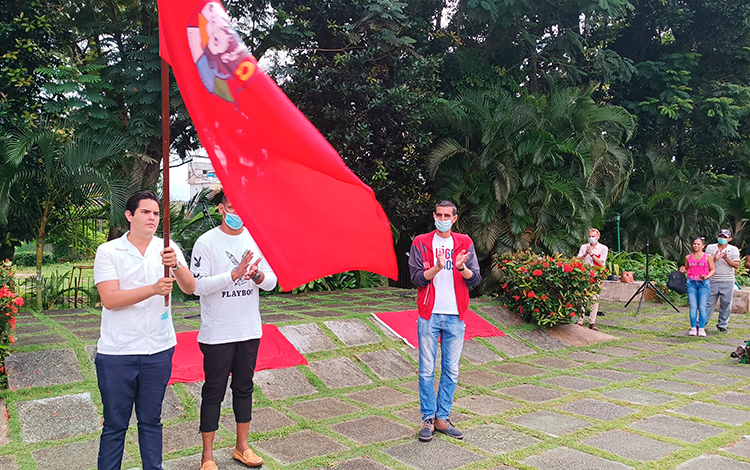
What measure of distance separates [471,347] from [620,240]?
33.6 feet

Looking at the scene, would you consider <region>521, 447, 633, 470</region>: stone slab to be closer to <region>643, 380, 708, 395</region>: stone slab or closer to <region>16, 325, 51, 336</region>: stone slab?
<region>643, 380, 708, 395</region>: stone slab

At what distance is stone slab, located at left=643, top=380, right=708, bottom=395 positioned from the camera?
19.3ft

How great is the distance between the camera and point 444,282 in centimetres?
460

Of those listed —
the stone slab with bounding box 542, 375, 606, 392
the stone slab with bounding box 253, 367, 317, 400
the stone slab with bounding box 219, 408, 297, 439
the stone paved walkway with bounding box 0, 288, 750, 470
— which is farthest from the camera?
the stone slab with bounding box 542, 375, 606, 392

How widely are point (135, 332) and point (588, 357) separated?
6039 millimetres

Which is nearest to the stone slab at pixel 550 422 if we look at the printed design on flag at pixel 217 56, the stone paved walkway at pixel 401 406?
the stone paved walkway at pixel 401 406

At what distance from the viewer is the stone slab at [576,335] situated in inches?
329

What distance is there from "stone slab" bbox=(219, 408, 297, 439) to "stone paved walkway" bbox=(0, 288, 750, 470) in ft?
0.05

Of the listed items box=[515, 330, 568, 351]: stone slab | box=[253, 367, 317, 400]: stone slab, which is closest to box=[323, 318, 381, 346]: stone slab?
box=[253, 367, 317, 400]: stone slab

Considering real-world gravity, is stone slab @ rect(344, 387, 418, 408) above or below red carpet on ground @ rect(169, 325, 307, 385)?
below

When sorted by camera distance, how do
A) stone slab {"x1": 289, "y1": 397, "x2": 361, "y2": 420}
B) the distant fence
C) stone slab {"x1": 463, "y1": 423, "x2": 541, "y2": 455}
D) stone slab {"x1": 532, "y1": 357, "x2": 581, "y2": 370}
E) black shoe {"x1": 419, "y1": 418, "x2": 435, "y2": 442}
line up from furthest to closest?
1. the distant fence
2. stone slab {"x1": 532, "y1": 357, "x2": 581, "y2": 370}
3. stone slab {"x1": 289, "y1": 397, "x2": 361, "y2": 420}
4. black shoe {"x1": 419, "y1": 418, "x2": 435, "y2": 442}
5. stone slab {"x1": 463, "y1": 423, "x2": 541, "y2": 455}

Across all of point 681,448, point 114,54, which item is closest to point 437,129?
point 114,54

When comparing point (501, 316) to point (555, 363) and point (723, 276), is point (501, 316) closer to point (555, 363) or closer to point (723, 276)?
point (555, 363)

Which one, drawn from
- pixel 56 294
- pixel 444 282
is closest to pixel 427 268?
pixel 444 282
